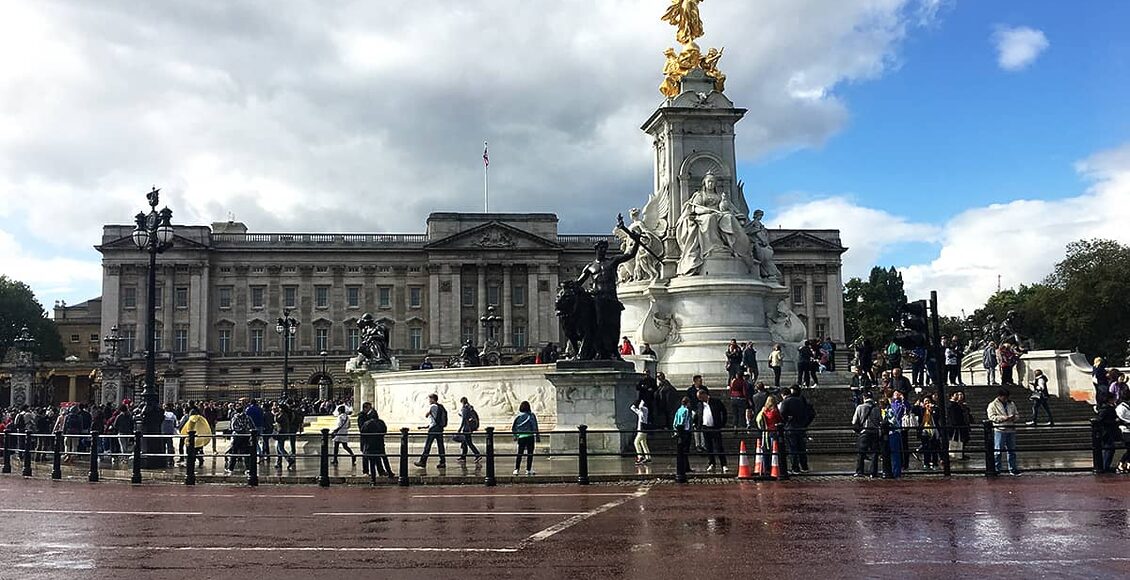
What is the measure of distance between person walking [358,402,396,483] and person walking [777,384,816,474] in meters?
7.14

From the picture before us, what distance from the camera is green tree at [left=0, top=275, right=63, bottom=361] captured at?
107 metres

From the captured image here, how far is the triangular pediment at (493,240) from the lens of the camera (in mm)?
101875

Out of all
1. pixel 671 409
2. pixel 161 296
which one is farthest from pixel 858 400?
pixel 161 296

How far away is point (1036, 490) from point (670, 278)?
65.5 ft

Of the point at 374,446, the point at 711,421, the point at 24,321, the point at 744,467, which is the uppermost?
the point at 24,321

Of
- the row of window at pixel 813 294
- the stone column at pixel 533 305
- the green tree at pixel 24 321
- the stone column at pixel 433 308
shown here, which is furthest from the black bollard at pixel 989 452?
the green tree at pixel 24 321

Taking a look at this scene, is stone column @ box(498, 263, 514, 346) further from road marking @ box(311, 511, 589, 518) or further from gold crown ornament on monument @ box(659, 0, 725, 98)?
road marking @ box(311, 511, 589, 518)

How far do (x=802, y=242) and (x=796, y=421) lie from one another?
8845cm

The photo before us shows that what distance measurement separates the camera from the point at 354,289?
102750mm

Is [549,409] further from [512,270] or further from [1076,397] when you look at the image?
[512,270]

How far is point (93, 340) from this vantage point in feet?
373

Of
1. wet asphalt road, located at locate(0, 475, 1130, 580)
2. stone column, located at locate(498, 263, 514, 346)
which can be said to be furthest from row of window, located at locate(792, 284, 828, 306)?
wet asphalt road, located at locate(0, 475, 1130, 580)

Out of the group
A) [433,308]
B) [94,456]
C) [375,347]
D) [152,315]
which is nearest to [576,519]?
[94,456]

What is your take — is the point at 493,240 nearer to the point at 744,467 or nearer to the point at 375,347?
the point at 375,347
